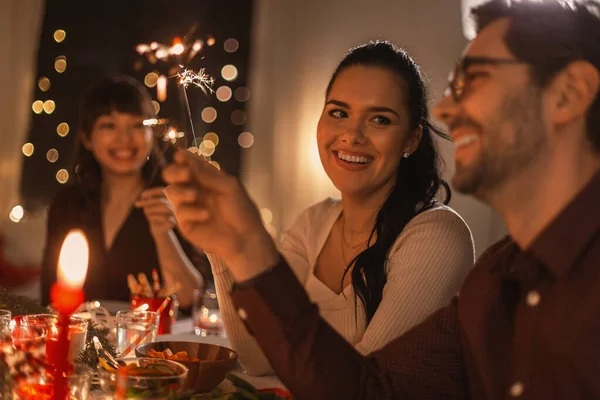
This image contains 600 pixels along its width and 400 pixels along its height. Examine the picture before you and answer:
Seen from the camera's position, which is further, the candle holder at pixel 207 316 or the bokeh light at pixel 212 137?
the bokeh light at pixel 212 137

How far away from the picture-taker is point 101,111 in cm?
319

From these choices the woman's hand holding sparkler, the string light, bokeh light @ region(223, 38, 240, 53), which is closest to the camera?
the woman's hand holding sparkler

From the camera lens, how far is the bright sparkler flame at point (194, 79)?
128 centimetres

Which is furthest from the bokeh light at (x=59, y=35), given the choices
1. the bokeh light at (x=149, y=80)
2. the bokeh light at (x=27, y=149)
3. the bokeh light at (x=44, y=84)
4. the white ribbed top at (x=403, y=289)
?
the white ribbed top at (x=403, y=289)

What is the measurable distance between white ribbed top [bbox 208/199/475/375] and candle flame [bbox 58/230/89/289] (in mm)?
599

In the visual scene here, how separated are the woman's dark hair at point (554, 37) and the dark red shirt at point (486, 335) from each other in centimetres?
21

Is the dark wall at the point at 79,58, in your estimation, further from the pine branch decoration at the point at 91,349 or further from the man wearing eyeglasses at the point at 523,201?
the man wearing eyeglasses at the point at 523,201

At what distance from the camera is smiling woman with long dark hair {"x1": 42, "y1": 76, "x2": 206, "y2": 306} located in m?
3.12

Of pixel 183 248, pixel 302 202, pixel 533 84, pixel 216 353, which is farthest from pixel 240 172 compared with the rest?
pixel 533 84

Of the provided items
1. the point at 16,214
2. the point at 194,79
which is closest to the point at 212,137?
the point at 16,214

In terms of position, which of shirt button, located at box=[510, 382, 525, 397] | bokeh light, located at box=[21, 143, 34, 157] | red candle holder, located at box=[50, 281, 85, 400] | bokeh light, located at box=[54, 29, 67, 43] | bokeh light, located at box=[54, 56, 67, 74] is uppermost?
bokeh light, located at box=[54, 29, 67, 43]

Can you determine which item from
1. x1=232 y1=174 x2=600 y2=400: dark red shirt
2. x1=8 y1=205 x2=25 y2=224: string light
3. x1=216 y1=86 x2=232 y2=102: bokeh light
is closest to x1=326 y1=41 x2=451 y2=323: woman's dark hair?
x1=232 y1=174 x2=600 y2=400: dark red shirt

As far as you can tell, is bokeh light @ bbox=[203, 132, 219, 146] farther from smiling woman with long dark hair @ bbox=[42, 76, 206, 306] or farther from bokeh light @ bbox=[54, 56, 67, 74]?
smiling woman with long dark hair @ bbox=[42, 76, 206, 306]

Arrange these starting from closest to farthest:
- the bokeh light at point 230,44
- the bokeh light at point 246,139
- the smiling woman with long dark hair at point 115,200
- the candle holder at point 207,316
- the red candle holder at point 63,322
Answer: the red candle holder at point 63,322
the candle holder at point 207,316
the smiling woman with long dark hair at point 115,200
the bokeh light at point 230,44
the bokeh light at point 246,139
